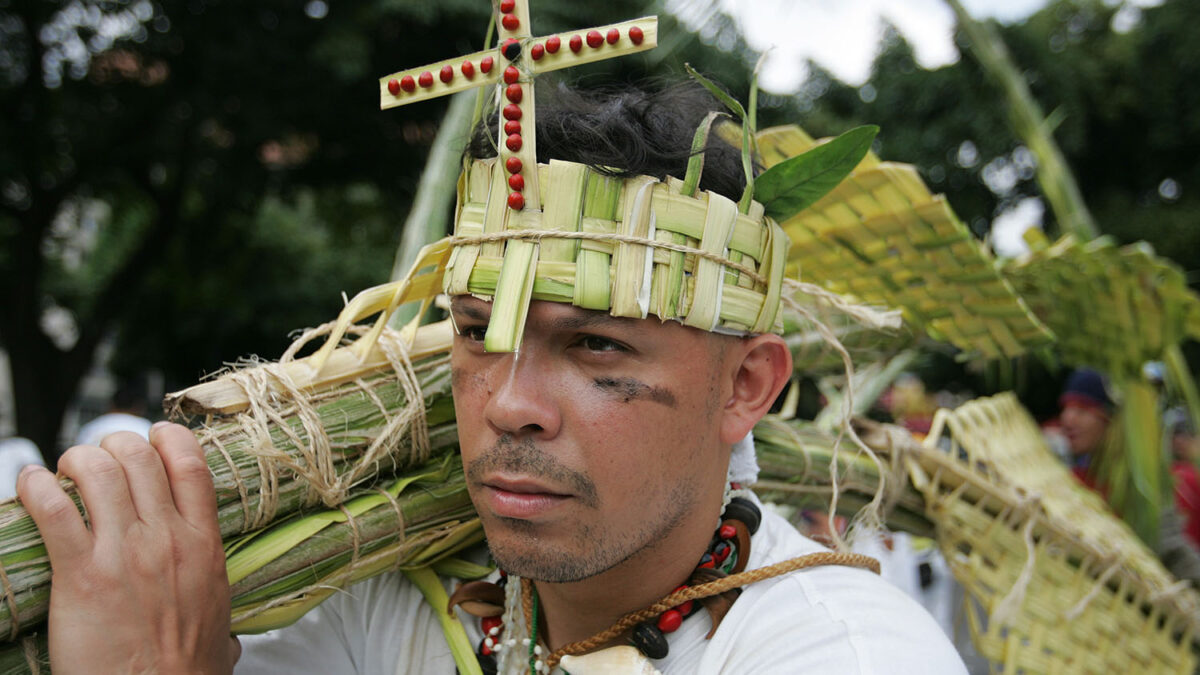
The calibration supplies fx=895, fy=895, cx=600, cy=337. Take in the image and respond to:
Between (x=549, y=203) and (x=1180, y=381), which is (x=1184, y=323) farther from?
(x=549, y=203)

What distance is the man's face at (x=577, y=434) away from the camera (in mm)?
1265

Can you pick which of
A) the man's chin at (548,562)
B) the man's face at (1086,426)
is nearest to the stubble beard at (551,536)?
the man's chin at (548,562)

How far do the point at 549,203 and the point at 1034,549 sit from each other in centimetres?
156

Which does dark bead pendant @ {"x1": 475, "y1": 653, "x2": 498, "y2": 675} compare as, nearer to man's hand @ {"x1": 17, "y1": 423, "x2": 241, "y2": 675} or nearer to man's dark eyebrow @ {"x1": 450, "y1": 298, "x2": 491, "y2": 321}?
man's hand @ {"x1": 17, "y1": 423, "x2": 241, "y2": 675}

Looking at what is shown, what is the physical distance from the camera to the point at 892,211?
1994mm

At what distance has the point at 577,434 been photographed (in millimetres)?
1266

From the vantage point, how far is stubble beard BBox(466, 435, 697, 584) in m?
1.26

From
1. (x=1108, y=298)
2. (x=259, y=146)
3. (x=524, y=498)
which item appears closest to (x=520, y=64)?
(x=524, y=498)

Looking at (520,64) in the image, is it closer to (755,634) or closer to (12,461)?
(755,634)

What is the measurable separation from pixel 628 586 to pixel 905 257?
1.10 metres

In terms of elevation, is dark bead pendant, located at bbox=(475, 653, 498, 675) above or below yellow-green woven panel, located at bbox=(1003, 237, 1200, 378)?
below

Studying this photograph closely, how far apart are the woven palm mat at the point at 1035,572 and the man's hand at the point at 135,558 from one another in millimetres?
1495

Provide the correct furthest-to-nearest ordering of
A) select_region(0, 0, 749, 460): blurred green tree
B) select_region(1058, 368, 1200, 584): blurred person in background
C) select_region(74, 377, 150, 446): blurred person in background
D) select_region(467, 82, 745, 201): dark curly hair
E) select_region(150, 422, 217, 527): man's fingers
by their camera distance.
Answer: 1. select_region(0, 0, 749, 460): blurred green tree
2. select_region(74, 377, 150, 446): blurred person in background
3. select_region(1058, 368, 1200, 584): blurred person in background
4. select_region(467, 82, 745, 201): dark curly hair
5. select_region(150, 422, 217, 527): man's fingers

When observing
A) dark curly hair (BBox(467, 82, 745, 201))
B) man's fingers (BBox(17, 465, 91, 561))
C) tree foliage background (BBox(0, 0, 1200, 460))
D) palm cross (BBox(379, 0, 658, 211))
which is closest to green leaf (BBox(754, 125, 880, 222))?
dark curly hair (BBox(467, 82, 745, 201))
